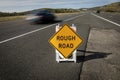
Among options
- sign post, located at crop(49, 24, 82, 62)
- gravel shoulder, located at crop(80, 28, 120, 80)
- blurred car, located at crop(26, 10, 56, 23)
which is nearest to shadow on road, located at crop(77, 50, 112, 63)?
gravel shoulder, located at crop(80, 28, 120, 80)

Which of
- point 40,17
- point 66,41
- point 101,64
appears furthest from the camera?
point 40,17

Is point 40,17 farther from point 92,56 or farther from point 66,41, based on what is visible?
point 66,41

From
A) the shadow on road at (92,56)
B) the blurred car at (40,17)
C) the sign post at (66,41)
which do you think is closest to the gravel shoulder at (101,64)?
the shadow on road at (92,56)


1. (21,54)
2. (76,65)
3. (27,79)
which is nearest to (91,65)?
(76,65)

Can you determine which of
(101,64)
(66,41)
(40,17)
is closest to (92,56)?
(101,64)

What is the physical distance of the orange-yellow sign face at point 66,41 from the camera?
7211 mm

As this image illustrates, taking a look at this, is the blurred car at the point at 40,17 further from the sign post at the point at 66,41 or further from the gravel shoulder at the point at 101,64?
the sign post at the point at 66,41

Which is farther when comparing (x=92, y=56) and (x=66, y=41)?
(x=92, y=56)

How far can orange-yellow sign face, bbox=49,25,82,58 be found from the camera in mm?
7211

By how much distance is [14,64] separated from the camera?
7332mm

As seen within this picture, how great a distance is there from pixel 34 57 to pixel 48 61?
0.87 m

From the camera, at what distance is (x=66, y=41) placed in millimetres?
7359

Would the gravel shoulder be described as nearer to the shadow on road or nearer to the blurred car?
the shadow on road

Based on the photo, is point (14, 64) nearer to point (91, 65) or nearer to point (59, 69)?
point (59, 69)
